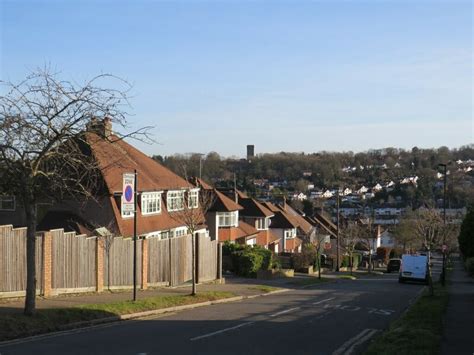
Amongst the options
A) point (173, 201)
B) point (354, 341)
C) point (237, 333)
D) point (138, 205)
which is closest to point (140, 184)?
point (138, 205)

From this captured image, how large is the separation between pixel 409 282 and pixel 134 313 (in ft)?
103

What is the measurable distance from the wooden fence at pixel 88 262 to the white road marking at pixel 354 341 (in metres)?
9.77

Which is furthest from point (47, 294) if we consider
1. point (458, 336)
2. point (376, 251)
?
point (376, 251)

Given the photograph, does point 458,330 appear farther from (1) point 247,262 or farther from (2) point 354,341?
(1) point 247,262

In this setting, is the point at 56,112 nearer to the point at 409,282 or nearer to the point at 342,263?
the point at 409,282

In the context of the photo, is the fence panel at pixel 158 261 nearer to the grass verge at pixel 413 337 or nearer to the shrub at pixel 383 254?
the grass verge at pixel 413 337

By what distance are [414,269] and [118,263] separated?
2668cm

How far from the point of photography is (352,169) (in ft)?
441

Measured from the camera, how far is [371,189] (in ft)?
458

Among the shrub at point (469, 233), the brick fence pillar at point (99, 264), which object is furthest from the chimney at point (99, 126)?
the shrub at point (469, 233)

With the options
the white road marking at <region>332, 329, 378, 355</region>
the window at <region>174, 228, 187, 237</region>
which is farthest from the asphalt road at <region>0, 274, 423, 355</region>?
the window at <region>174, 228, 187, 237</region>

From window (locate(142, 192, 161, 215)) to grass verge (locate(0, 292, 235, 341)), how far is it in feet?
52.3

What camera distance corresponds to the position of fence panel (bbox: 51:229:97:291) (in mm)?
19609

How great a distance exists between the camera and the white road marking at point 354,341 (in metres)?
12.3
